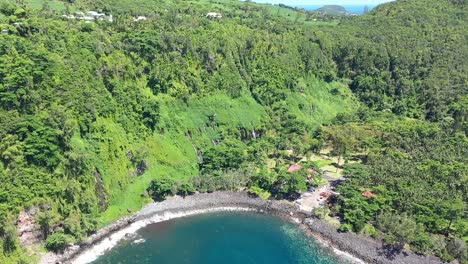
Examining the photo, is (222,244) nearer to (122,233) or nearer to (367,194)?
(122,233)

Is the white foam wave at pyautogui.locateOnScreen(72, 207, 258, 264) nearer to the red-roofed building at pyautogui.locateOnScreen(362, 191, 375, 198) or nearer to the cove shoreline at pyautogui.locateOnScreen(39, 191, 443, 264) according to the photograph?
the cove shoreline at pyautogui.locateOnScreen(39, 191, 443, 264)

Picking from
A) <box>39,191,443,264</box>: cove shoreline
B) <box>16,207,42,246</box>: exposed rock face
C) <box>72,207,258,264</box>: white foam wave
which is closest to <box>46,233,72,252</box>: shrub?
<box>39,191,443,264</box>: cove shoreline

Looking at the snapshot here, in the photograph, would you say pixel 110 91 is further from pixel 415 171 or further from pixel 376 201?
pixel 415 171

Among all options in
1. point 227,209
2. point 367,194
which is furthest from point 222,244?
point 367,194

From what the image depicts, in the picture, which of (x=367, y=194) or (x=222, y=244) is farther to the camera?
(x=367, y=194)

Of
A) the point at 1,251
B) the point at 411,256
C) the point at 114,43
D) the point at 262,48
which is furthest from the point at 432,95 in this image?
the point at 1,251

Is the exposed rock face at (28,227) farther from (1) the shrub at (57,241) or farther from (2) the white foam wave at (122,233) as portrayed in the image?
(2) the white foam wave at (122,233)
